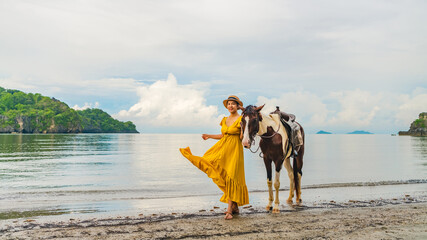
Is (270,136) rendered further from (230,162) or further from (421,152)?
(421,152)

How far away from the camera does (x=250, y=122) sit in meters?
6.86

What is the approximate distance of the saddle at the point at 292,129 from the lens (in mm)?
8406

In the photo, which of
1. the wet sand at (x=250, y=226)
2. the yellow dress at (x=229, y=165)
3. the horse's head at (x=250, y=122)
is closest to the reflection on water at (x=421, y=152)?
the wet sand at (x=250, y=226)

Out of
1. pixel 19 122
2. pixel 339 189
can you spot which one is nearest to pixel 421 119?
pixel 339 189

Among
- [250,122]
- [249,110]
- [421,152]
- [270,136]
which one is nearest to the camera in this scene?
[250,122]

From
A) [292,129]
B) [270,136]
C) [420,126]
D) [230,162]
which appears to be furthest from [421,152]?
[420,126]

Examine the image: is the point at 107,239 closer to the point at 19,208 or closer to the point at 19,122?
the point at 19,208

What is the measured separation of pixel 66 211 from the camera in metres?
9.16

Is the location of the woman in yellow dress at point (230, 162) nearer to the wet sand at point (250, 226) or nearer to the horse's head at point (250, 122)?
the horse's head at point (250, 122)

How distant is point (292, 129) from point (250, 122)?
209 cm

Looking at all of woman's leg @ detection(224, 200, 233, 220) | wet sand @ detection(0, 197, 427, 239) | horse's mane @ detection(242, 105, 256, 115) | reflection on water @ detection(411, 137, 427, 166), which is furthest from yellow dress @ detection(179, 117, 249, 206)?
reflection on water @ detection(411, 137, 427, 166)

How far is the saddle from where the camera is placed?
8.41 metres

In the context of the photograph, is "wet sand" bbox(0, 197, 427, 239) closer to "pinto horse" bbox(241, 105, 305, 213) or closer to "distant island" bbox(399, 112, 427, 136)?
"pinto horse" bbox(241, 105, 305, 213)

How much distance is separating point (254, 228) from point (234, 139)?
1.92m
